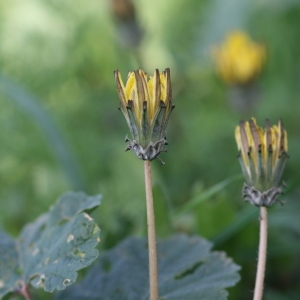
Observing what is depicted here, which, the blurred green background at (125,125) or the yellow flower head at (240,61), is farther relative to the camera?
the yellow flower head at (240,61)

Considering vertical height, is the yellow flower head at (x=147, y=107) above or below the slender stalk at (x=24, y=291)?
above

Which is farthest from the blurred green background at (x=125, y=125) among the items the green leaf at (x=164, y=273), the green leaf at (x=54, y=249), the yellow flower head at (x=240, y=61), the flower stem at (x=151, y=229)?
the flower stem at (x=151, y=229)

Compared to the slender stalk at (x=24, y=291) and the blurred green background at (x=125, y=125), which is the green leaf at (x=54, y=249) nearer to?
the slender stalk at (x=24, y=291)

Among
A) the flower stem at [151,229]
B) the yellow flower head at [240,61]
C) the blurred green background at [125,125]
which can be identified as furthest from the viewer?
the yellow flower head at [240,61]

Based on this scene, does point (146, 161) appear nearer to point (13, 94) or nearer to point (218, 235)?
point (218, 235)

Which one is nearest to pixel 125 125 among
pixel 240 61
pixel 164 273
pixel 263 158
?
pixel 240 61

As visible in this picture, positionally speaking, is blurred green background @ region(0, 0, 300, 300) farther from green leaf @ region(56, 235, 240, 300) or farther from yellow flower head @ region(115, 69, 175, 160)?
yellow flower head @ region(115, 69, 175, 160)

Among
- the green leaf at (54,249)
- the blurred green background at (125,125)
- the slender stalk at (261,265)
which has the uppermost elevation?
the blurred green background at (125,125)

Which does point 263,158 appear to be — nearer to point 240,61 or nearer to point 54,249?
point 54,249
